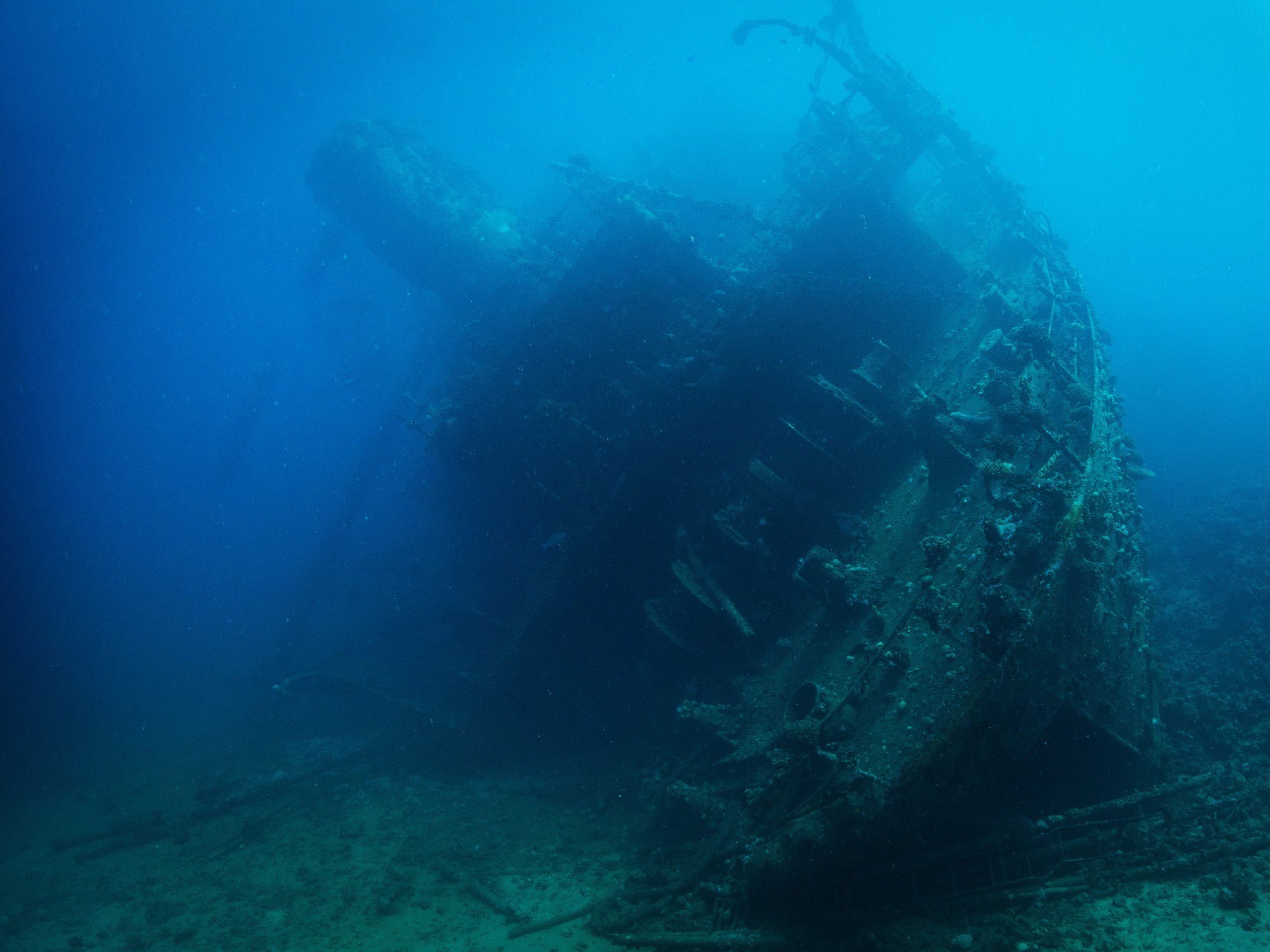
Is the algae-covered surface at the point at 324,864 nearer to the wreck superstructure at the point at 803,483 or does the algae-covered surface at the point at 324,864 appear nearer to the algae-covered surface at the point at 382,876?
the algae-covered surface at the point at 382,876

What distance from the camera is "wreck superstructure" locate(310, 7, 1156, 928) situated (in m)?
4.29

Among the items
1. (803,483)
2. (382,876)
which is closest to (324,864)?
(382,876)

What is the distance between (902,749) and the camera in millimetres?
4082

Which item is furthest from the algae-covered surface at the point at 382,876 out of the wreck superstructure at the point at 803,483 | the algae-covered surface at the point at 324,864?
the wreck superstructure at the point at 803,483

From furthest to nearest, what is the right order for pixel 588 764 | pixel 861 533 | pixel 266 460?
pixel 266 460 < pixel 588 764 < pixel 861 533

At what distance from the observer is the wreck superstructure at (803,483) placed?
14.1ft

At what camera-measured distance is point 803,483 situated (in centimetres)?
734

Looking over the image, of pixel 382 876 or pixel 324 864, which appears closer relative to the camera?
pixel 382 876

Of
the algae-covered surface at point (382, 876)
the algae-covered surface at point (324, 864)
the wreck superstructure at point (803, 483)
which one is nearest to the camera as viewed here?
the algae-covered surface at point (382, 876)

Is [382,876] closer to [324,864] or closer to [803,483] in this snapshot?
[324,864]

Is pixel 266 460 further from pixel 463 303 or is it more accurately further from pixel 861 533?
pixel 861 533

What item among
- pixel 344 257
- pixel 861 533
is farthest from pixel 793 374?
pixel 344 257

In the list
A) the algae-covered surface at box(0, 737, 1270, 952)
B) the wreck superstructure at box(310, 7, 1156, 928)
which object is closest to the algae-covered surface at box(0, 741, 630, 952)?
the algae-covered surface at box(0, 737, 1270, 952)

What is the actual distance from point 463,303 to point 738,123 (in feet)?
52.3
